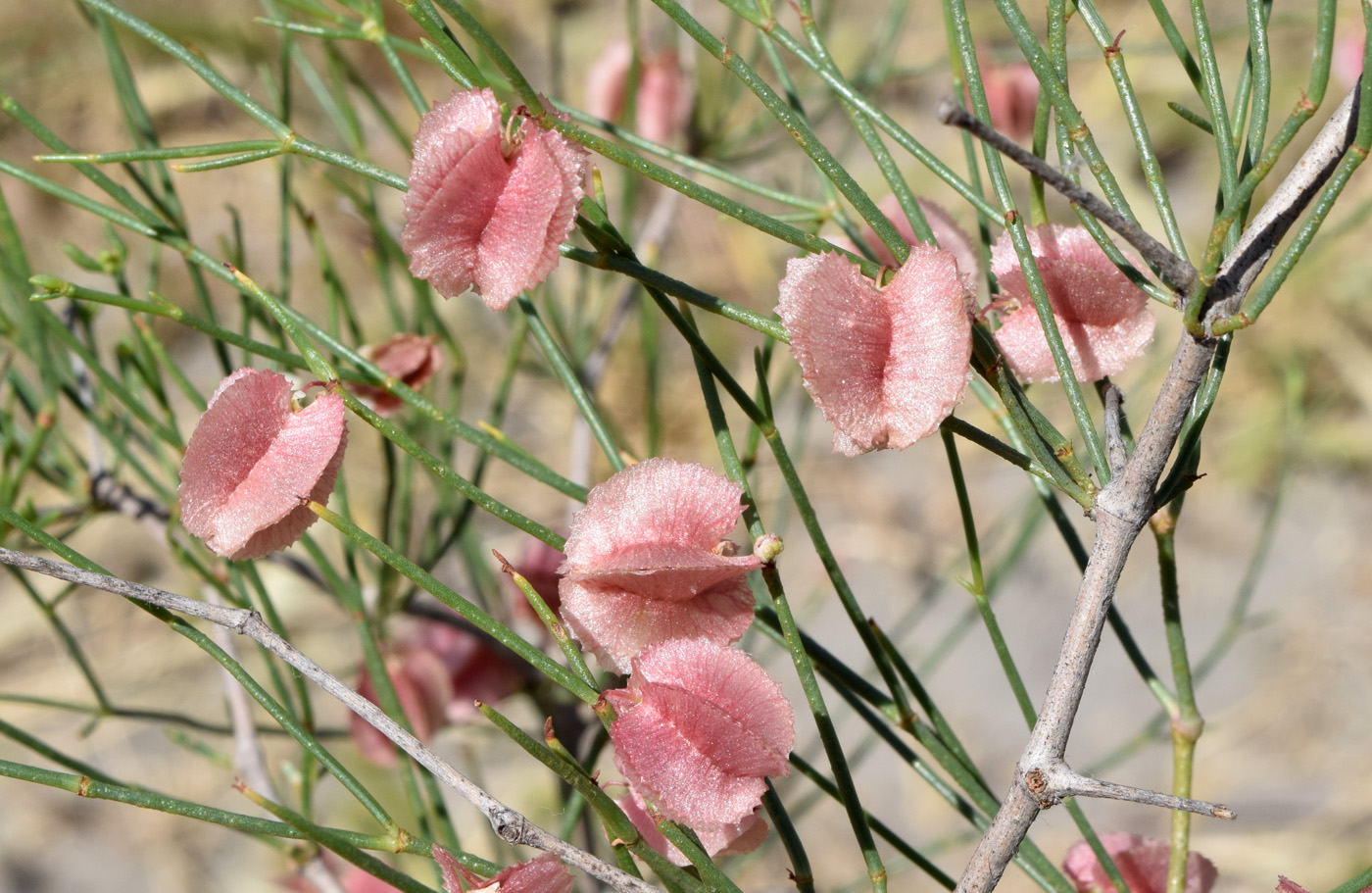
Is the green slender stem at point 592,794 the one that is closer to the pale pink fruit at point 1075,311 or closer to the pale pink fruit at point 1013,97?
the pale pink fruit at point 1075,311

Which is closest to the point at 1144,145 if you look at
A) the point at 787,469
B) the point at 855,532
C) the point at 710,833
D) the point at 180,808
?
the point at 787,469

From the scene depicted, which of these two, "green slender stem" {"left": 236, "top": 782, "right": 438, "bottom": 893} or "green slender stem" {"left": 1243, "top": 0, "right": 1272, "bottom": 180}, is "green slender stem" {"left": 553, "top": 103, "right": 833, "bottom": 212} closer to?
"green slender stem" {"left": 1243, "top": 0, "right": 1272, "bottom": 180}

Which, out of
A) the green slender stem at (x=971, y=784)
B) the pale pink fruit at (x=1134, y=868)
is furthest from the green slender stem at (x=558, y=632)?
the pale pink fruit at (x=1134, y=868)

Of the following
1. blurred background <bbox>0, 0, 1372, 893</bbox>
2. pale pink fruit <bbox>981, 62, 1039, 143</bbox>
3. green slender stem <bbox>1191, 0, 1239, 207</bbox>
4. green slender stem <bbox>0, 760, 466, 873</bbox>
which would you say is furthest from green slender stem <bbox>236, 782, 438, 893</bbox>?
blurred background <bbox>0, 0, 1372, 893</bbox>

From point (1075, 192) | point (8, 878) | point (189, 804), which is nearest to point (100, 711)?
point (189, 804)

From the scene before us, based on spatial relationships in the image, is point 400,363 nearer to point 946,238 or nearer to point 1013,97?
point 946,238
